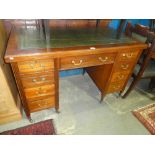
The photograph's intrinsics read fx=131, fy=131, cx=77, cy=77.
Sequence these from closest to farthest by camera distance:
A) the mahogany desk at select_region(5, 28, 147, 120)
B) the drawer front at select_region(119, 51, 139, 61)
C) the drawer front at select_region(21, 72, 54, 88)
Result: the mahogany desk at select_region(5, 28, 147, 120), the drawer front at select_region(21, 72, 54, 88), the drawer front at select_region(119, 51, 139, 61)

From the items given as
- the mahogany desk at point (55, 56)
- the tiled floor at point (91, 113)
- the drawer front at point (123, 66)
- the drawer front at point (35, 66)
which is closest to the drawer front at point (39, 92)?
the mahogany desk at point (55, 56)

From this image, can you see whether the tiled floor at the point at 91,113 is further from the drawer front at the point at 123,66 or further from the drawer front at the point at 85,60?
the drawer front at the point at 85,60

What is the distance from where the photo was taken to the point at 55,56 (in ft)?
3.08

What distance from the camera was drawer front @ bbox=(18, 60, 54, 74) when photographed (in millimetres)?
930

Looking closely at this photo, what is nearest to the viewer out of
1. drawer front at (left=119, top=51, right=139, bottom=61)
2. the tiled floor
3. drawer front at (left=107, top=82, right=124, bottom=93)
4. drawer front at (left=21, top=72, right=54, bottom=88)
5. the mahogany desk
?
the mahogany desk

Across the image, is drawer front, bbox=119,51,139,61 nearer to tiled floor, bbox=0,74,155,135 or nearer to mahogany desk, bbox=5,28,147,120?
mahogany desk, bbox=5,28,147,120

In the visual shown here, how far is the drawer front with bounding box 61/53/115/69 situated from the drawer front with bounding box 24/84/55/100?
25 centimetres

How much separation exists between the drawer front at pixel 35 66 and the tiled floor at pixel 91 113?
2.21 feet

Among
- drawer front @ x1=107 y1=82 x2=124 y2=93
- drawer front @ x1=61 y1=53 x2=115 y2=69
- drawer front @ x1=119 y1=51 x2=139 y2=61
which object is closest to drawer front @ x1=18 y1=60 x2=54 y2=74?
→ drawer front @ x1=61 y1=53 x2=115 y2=69

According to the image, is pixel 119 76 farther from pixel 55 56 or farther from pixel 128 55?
pixel 55 56

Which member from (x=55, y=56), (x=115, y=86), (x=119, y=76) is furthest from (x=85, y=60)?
(x=115, y=86)

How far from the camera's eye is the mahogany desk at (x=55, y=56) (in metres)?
0.93
